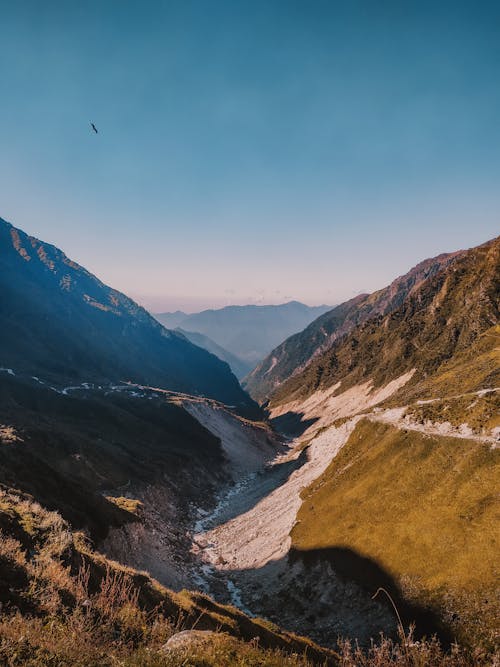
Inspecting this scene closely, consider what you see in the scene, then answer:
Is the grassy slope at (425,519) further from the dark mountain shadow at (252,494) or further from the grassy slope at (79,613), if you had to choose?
the dark mountain shadow at (252,494)

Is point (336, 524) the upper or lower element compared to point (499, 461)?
lower

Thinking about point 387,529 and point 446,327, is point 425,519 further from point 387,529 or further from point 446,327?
point 446,327

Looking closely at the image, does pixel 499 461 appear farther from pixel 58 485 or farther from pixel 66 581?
pixel 58 485

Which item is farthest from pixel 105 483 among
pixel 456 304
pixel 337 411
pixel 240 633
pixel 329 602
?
pixel 456 304

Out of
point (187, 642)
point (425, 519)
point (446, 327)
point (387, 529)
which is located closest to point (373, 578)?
point (387, 529)

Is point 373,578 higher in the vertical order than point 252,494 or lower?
higher

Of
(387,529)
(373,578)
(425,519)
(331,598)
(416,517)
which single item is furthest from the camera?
A: (387,529)

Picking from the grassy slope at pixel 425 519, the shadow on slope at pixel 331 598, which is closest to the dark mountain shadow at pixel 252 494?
the grassy slope at pixel 425 519

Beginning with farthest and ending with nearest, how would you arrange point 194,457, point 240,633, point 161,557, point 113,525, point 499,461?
point 194,457 → point 161,557 → point 113,525 → point 499,461 → point 240,633
